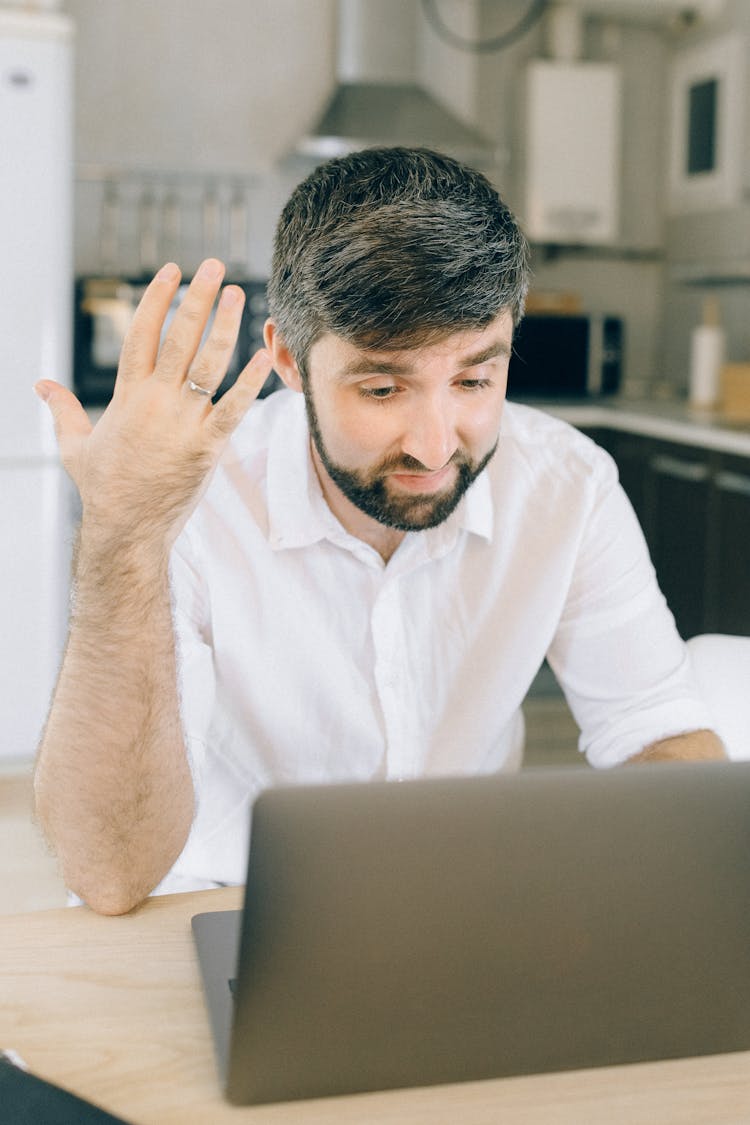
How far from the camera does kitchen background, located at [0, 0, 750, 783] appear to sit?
3.70 m

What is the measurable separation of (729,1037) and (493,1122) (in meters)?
0.15

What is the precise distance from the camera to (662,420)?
10.6ft

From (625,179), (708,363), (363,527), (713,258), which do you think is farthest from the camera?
(625,179)

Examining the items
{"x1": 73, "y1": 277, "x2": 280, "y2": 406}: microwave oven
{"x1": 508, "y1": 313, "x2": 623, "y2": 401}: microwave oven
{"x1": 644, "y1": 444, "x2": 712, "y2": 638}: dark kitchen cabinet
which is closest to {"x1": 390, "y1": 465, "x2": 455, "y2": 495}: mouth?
{"x1": 644, "y1": 444, "x2": 712, "y2": 638}: dark kitchen cabinet

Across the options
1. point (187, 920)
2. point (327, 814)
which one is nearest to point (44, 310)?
point (187, 920)

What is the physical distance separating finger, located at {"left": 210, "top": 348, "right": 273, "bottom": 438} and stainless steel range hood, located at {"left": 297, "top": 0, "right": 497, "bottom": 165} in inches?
113

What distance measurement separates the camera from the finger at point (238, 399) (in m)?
0.90

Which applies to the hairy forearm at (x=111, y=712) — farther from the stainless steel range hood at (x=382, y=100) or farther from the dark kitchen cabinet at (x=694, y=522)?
the stainless steel range hood at (x=382, y=100)

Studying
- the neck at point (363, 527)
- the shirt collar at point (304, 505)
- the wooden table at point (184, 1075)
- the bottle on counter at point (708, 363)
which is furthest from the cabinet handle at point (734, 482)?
the wooden table at point (184, 1075)

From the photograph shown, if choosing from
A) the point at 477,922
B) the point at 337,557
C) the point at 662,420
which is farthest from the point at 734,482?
the point at 477,922

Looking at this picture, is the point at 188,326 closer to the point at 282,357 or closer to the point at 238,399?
the point at 238,399

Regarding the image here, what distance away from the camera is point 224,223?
12.7 ft

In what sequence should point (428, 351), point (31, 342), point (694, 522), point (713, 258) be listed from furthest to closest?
point (713, 258), point (694, 522), point (31, 342), point (428, 351)

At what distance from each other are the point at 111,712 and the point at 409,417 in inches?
15.0
